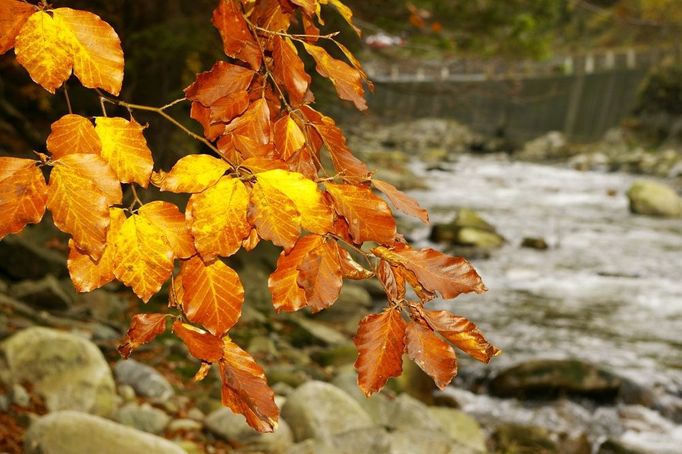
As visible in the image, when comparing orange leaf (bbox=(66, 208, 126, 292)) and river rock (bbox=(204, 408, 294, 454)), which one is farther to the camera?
river rock (bbox=(204, 408, 294, 454))

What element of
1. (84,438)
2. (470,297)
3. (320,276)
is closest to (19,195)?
(320,276)

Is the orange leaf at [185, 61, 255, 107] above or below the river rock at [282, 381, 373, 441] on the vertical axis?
above

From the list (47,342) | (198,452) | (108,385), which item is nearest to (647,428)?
(198,452)

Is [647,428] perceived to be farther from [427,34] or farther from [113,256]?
[113,256]

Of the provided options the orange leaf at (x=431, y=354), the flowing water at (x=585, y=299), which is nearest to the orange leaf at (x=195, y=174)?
the orange leaf at (x=431, y=354)

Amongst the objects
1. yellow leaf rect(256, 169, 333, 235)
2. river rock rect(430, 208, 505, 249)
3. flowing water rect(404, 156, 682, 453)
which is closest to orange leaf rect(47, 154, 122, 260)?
yellow leaf rect(256, 169, 333, 235)

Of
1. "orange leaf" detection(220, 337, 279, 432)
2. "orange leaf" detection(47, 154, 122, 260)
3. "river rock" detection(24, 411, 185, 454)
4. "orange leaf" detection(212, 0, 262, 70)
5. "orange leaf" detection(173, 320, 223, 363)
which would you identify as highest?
"orange leaf" detection(212, 0, 262, 70)

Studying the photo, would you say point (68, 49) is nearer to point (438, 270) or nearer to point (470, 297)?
Result: point (438, 270)

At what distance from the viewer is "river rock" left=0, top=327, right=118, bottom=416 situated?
397 centimetres

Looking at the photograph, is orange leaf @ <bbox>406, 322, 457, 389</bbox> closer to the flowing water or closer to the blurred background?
the blurred background

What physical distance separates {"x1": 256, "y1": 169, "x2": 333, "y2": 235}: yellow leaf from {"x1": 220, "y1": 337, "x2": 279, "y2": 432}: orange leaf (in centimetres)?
27

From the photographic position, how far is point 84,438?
10.7ft

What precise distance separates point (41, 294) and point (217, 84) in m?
5.08

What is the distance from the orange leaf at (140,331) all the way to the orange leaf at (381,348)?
33cm
